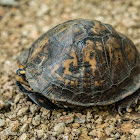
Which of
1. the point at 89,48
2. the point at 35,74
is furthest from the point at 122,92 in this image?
the point at 35,74

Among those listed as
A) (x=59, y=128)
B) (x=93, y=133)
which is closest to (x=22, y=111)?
(x=59, y=128)

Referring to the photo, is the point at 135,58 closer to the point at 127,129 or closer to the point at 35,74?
the point at 127,129

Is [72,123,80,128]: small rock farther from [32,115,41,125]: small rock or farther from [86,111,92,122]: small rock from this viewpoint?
[32,115,41,125]: small rock

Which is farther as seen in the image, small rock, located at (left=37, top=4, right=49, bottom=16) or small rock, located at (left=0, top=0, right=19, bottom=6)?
small rock, located at (left=0, top=0, right=19, bottom=6)

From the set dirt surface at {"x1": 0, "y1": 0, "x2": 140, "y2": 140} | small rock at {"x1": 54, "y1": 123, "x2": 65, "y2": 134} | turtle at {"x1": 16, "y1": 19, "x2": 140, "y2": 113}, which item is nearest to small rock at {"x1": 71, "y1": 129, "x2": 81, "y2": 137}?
dirt surface at {"x1": 0, "y1": 0, "x2": 140, "y2": 140}

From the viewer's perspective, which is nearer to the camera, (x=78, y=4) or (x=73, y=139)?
(x=73, y=139)

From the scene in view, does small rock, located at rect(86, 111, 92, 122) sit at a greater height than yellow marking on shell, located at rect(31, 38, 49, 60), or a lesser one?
lesser
